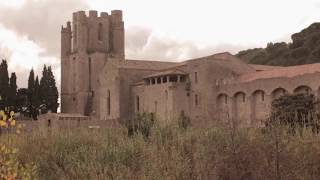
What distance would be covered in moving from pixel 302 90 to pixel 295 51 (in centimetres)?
2733

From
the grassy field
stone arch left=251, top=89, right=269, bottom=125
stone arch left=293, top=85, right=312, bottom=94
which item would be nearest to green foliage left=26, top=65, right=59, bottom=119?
stone arch left=251, top=89, right=269, bottom=125

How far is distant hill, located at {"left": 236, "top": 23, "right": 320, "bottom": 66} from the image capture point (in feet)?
181

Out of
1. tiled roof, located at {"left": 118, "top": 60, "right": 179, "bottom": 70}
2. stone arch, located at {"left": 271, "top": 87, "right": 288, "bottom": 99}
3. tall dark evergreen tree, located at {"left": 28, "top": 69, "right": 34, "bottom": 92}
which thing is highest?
tiled roof, located at {"left": 118, "top": 60, "right": 179, "bottom": 70}

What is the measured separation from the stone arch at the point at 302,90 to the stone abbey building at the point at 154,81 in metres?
0.03

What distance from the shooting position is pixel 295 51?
5697cm

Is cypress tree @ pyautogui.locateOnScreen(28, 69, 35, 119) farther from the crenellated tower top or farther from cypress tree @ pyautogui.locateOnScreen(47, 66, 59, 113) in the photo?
the crenellated tower top

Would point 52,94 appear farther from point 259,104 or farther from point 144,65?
point 259,104

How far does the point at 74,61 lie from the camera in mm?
54188

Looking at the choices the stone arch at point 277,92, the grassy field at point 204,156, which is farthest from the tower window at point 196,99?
the grassy field at point 204,156

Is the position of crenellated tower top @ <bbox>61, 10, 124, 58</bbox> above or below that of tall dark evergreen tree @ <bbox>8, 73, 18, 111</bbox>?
above

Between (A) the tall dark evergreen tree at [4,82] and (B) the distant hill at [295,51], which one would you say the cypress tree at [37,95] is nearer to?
(A) the tall dark evergreen tree at [4,82]

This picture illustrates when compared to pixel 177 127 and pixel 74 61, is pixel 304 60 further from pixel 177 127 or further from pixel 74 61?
pixel 177 127

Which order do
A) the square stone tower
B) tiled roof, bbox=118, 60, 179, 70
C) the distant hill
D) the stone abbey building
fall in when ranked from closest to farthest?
the stone abbey building
tiled roof, bbox=118, 60, 179, 70
the square stone tower
the distant hill

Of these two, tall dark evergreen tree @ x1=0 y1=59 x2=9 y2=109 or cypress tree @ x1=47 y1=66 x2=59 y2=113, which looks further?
cypress tree @ x1=47 y1=66 x2=59 y2=113
